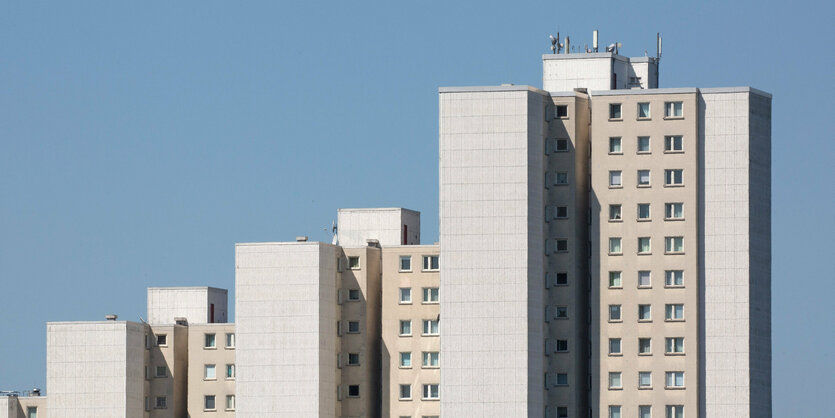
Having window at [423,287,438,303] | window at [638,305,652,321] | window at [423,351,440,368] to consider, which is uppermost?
window at [423,287,438,303]

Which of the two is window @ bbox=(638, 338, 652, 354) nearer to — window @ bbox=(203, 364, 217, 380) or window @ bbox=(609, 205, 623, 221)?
window @ bbox=(609, 205, 623, 221)

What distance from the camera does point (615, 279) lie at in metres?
154

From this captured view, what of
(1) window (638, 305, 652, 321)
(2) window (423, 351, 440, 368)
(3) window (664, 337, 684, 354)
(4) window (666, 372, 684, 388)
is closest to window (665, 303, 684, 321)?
(1) window (638, 305, 652, 321)

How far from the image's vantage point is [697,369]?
498 ft

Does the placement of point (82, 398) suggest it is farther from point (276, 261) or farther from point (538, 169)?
point (538, 169)

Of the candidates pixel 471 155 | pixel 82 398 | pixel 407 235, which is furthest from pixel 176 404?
pixel 471 155

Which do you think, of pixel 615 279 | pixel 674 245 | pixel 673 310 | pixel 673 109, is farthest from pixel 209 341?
pixel 673 109

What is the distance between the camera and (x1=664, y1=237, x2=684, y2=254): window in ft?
502

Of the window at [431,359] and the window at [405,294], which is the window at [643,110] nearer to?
the window at [405,294]

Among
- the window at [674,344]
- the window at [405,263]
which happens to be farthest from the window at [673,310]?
the window at [405,263]

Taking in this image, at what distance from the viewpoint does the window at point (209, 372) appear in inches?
6499

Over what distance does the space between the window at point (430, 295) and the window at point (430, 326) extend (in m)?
1.54

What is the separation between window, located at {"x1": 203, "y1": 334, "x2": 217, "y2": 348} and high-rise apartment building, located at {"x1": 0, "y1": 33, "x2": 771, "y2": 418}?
21.5 feet

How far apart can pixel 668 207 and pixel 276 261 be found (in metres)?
30.4
